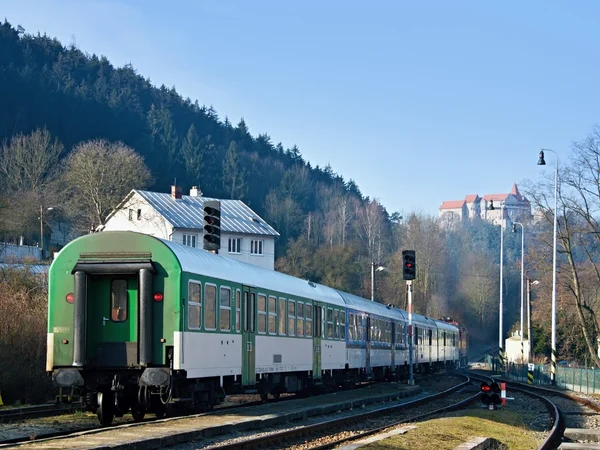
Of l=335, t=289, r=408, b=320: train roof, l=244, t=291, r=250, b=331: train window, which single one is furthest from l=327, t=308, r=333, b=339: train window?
l=244, t=291, r=250, b=331: train window

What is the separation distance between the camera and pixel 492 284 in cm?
11125

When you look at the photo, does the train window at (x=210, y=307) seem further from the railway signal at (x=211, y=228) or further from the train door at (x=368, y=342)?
the train door at (x=368, y=342)

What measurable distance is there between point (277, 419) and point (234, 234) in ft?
214

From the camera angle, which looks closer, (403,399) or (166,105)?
(403,399)

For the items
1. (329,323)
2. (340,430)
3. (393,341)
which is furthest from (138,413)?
(393,341)

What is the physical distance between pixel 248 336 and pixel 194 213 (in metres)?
60.9

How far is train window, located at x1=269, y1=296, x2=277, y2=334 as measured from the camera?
2275cm

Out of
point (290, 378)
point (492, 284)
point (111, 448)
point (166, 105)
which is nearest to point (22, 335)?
point (290, 378)

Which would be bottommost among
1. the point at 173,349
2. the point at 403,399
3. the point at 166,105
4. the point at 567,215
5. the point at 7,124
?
the point at 403,399

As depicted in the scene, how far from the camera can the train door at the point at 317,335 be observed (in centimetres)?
2727

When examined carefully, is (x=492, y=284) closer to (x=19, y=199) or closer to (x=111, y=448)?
(x=19, y=199)

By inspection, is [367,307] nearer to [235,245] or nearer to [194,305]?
[194,305]

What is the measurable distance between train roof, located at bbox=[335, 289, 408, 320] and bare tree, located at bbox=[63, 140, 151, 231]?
36.5m

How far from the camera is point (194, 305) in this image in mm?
17203
